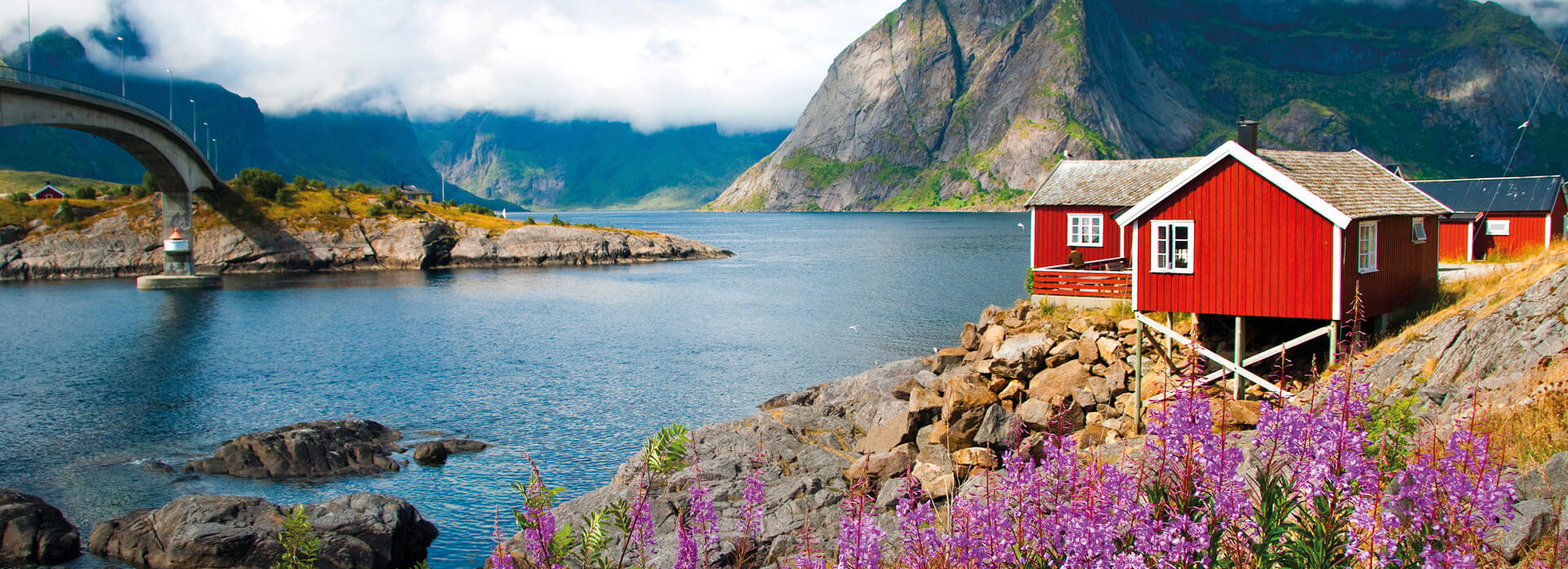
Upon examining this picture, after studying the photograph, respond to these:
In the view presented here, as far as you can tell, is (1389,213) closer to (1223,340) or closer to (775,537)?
(1223,340)

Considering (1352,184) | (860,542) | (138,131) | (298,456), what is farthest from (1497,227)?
(138,131)

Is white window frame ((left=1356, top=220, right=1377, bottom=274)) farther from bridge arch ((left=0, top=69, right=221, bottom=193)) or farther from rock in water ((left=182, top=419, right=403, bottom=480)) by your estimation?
bridge arch ((left=0, top=69, right=221, bottom=193))

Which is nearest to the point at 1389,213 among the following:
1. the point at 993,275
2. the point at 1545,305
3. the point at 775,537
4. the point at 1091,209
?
the point at 1545,305

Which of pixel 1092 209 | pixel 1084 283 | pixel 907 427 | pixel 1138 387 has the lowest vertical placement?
pixel 907 427

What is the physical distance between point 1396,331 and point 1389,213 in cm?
332

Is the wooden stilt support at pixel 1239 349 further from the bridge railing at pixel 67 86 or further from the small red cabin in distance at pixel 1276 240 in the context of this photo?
the bridge railing at pixel 67 86

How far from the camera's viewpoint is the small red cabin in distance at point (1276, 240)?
2338 cm

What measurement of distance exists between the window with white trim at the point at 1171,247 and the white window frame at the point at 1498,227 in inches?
1308

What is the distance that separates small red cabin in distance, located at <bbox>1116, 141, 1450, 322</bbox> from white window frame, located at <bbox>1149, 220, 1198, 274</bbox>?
0.08 ft

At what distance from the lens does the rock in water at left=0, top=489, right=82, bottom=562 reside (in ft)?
64.3

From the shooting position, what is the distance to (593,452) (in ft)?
94.7

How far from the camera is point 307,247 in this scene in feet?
342

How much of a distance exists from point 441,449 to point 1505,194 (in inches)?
2093

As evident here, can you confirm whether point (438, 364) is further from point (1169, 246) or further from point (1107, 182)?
point (1169, 246)
